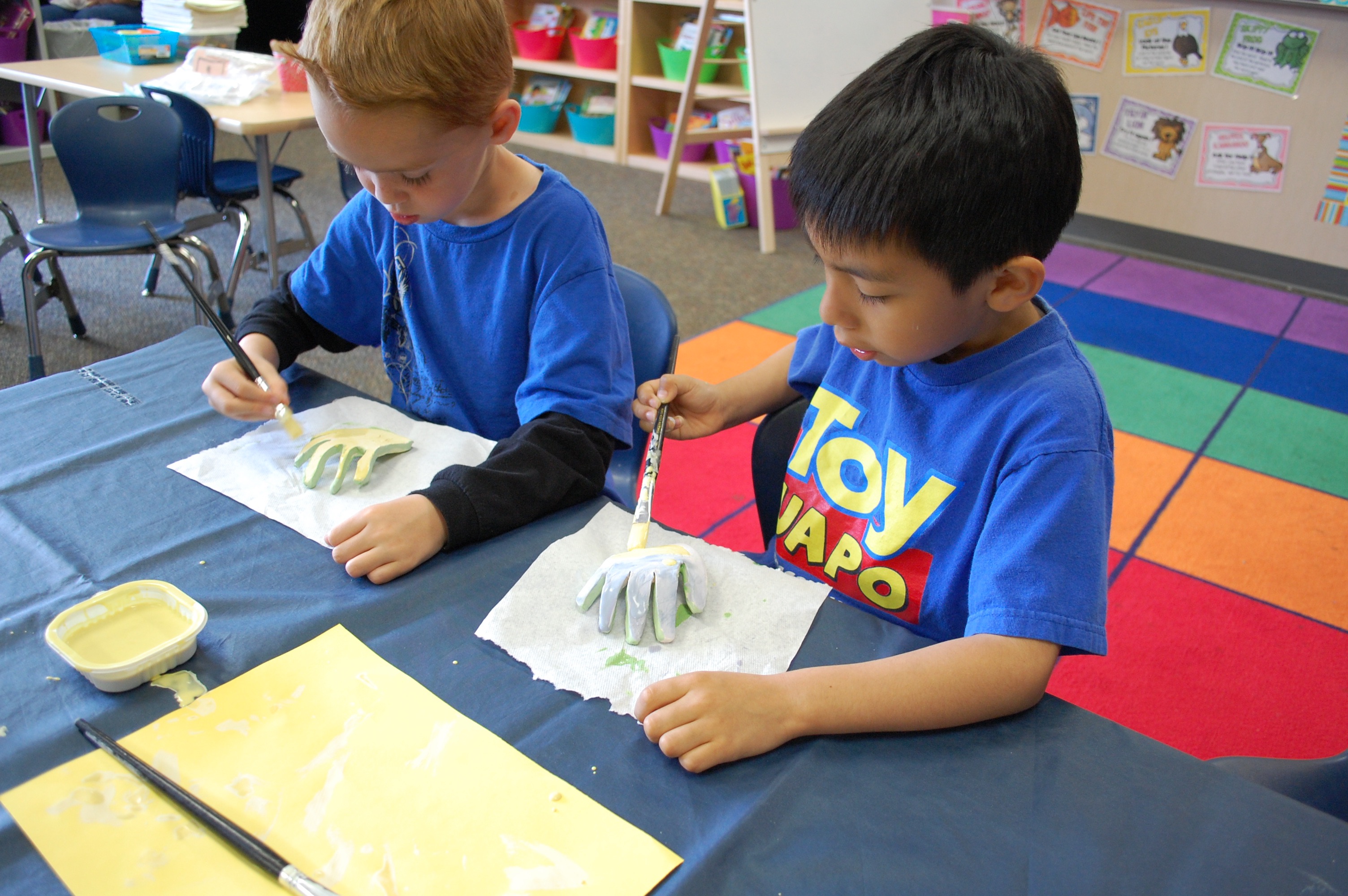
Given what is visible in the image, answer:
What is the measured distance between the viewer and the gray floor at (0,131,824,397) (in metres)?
2.42

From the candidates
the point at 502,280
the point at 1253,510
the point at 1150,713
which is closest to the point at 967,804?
the point at 502,280

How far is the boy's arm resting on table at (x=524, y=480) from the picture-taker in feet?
2.38

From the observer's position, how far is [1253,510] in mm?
1927

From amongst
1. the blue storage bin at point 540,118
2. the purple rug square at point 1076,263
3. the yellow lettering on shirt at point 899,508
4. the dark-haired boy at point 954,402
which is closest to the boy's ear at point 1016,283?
the dark-haired boy at point 954,402

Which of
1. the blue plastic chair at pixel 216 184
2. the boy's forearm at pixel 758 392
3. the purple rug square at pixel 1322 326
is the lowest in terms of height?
the purple rug square at pixel 1322 326

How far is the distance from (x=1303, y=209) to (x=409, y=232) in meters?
3.22

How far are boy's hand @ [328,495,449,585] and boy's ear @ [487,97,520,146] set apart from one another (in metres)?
0.40

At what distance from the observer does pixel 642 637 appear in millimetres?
641

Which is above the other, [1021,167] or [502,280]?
[1021,167]

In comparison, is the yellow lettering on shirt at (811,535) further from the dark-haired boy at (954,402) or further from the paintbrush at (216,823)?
the paintbrush at (216,823)

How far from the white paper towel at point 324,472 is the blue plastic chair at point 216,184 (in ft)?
5.18

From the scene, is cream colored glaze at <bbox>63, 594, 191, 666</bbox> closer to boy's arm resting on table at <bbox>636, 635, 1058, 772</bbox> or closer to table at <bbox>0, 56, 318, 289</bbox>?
boy's arm resting on table at <bbox>636, 635, 1058, 772</bbox>

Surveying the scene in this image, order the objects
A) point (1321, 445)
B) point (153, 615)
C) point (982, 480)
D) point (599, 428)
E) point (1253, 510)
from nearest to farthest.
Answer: point (153, 615), point (982, 480), point (599, 428), point (1253, 510), point (1321, 445)

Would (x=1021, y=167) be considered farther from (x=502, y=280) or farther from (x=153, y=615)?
(x=153, y=615)
